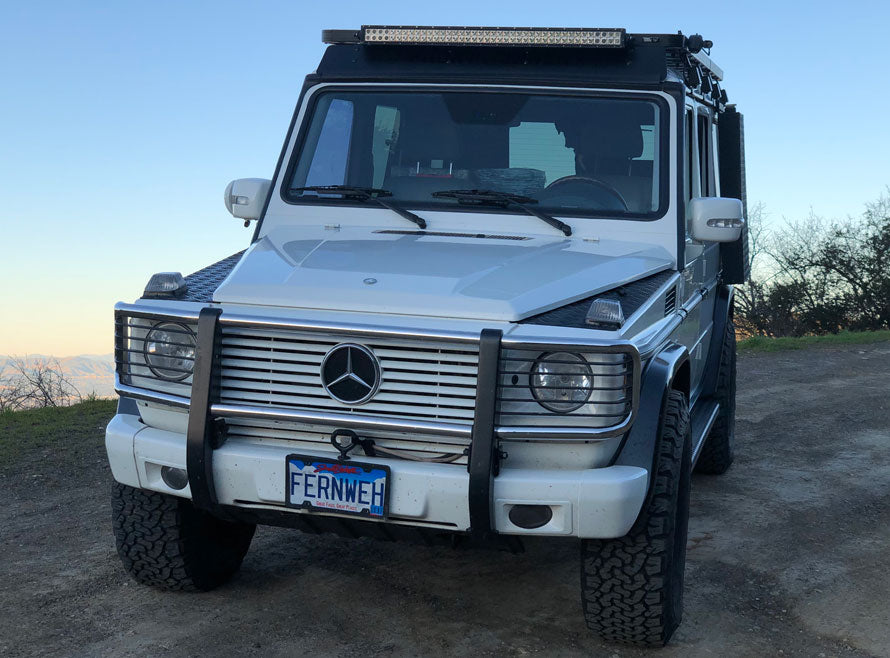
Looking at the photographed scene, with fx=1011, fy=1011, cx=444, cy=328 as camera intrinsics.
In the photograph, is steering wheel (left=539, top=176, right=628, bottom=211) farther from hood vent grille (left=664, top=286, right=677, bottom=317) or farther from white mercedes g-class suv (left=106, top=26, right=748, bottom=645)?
hood vent grille (left=664, top=286, right=677, bottom=317)

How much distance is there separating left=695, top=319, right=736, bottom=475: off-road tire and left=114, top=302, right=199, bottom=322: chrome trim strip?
12.6 ft

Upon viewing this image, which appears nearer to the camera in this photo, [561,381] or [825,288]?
[561,381]

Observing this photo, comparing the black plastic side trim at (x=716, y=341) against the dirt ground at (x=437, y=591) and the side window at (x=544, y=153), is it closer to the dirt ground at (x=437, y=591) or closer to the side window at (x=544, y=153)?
the dirt ground at (x=437, y=591)

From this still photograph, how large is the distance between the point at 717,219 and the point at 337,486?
216 cm

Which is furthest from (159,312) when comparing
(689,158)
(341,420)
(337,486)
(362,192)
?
(689,158)

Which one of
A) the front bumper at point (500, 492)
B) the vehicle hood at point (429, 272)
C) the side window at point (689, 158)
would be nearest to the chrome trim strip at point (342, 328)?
the vehicle hood at point (429, 272)

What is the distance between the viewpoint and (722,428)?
6.46 meters

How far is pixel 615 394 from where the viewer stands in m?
3.34

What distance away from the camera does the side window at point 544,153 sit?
15.3 feet

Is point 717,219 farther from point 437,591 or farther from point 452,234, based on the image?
point 437,591

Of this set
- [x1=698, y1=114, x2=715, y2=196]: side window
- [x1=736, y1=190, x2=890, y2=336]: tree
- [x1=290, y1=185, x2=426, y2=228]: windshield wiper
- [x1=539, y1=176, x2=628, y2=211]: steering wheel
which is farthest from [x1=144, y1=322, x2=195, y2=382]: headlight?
[x1=736, y1=190, x2=890, y2=336]: tree

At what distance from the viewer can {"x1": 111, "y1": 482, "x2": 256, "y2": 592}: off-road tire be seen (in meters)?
4.09

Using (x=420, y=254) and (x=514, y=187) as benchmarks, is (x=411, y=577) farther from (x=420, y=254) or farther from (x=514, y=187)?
(x=514, y=187)

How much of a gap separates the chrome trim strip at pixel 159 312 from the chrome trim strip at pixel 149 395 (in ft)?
0.92
